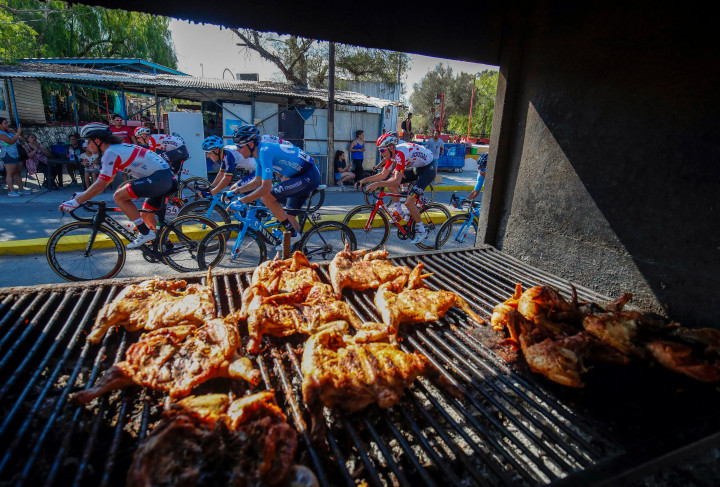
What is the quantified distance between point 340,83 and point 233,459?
105 ft

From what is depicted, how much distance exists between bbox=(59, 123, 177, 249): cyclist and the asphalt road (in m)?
0.77

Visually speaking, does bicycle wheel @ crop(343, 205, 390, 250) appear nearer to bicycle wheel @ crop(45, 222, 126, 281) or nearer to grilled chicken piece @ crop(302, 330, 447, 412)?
bicycle wheel @ crop(45, 222, 126, 281)

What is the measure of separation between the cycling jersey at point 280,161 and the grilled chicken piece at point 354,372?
392 centimetres

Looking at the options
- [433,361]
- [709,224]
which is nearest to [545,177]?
[709,224]

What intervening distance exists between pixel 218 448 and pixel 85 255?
5.30 meters

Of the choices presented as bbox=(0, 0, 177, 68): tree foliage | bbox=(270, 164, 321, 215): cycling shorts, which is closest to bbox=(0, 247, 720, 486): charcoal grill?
bbox=(270, 164, 321, 215): cycling shorts

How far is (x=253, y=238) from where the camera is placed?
19.7 ft

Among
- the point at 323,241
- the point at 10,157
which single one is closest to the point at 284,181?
the point at 323,241

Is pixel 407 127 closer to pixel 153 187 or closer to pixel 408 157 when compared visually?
pixel 408 157

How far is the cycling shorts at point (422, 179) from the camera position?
24.8 ft

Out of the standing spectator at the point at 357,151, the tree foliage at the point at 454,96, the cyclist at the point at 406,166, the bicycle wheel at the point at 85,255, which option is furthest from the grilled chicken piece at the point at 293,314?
the tree foliage at the point at 454,96

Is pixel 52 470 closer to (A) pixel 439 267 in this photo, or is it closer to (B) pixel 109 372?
(B) pixel 109 372

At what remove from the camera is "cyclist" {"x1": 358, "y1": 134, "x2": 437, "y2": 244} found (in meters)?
7.24

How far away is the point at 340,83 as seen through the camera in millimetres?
30219
